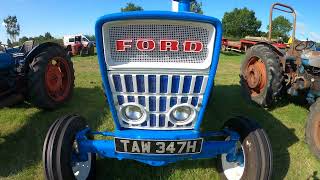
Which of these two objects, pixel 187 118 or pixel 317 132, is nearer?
pixel 187 118

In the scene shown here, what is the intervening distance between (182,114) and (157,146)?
408 millimetres

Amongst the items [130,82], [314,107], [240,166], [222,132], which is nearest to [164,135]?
[130,82]

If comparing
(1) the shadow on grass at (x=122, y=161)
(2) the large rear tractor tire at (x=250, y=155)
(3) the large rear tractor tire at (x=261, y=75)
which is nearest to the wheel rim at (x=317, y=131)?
(1) the shadow on grass at (x=122, y=161)

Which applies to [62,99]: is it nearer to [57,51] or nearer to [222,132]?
[57,51]

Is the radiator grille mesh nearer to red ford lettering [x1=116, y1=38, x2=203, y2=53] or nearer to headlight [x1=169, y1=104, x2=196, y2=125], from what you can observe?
red ford lettering [x1=116, y1=38, x2=203, y2=53]

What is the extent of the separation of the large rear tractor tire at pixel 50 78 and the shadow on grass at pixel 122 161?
22 cm

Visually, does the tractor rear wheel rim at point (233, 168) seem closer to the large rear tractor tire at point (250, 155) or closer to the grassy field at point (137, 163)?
the large rear tractor tire at point (250, 155)

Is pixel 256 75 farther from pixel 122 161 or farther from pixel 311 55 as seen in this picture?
pixel 122 161

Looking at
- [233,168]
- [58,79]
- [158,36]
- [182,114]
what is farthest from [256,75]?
[158,36]

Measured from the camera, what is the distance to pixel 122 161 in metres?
4.25

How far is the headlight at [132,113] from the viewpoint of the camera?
3.27 meters

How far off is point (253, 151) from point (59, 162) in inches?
71.1

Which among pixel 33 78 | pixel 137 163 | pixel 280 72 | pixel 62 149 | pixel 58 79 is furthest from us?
pixel 58 79

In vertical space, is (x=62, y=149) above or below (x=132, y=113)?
below
